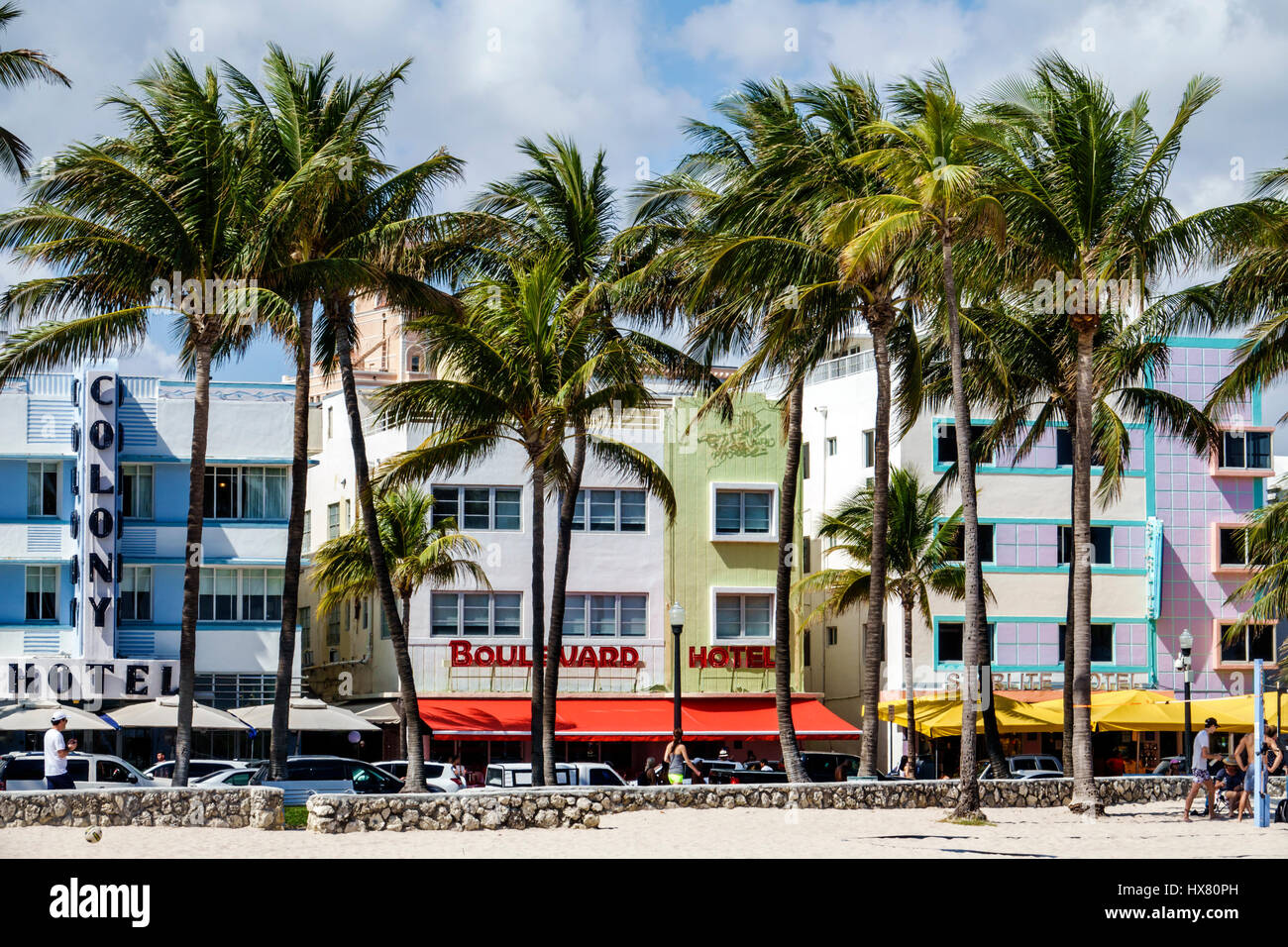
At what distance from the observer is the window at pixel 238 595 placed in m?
48.0

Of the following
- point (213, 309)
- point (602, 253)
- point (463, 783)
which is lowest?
point (463, 783)

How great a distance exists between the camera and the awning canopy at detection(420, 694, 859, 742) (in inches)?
1863

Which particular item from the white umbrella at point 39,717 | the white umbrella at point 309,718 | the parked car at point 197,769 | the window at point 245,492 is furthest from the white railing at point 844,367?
the parked car at point 197,769

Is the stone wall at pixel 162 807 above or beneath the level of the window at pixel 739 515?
beneath

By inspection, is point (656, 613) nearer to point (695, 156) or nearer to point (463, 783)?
point (463, 783)

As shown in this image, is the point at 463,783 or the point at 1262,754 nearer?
the point at 1262,754

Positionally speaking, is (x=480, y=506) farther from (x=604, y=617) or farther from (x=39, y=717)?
(x=39, y=717)

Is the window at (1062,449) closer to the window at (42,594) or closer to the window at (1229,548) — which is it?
the window at (1229,548)

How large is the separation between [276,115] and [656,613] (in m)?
21.3

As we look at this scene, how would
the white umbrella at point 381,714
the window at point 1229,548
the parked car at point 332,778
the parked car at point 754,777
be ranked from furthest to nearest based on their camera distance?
the window at point 1229,548
the white umbrella at point 381,714
the parked car at point 754,777
the parked car at point 332,778

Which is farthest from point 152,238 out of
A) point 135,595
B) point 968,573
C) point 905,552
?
point 905,552

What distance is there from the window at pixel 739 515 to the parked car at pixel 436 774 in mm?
15367

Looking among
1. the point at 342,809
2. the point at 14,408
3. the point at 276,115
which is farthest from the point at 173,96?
the point at 14,408

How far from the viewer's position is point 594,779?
115 ft
